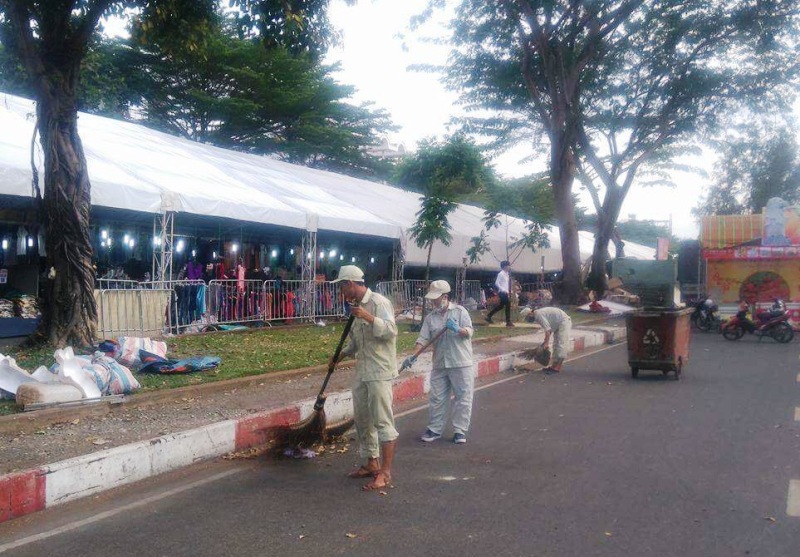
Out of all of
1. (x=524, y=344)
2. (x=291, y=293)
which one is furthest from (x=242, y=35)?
(x=524, y=344)

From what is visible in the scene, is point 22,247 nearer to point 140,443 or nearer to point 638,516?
point 140,443

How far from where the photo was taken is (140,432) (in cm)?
664

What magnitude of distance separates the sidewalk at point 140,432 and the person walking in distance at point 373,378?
1.58 m

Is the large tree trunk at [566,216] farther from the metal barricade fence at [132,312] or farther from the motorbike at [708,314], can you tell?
the metal barricade fence at [132,312]

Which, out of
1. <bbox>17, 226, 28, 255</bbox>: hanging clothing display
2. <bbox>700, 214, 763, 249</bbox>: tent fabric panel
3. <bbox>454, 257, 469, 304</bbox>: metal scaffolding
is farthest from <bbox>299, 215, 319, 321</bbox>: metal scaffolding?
<bbox>700, 214, 763, 249</bbox>: tent fabric panel

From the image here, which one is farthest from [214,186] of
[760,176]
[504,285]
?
[760,176]

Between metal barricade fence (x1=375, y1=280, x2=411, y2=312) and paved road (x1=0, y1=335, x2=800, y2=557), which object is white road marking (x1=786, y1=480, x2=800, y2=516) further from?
metal barricade fence (x1=375, y1=280, x2=411, y2=312)

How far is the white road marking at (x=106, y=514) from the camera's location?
14.8ft

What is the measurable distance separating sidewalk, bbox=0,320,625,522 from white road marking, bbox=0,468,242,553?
1.58 feet

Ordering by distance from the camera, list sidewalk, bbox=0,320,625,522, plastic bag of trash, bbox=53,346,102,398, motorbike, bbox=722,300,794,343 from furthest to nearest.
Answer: motorbike, bbox=722,300,794,343 < plastic bag of trash, bbox=53,346,102,398 < sidewalk, bbox=0,320,625,522

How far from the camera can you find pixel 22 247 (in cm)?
1338

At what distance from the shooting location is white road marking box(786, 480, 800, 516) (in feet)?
16.1

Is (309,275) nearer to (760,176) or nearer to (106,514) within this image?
(106,514)

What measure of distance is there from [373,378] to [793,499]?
9.86 ft
